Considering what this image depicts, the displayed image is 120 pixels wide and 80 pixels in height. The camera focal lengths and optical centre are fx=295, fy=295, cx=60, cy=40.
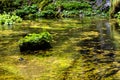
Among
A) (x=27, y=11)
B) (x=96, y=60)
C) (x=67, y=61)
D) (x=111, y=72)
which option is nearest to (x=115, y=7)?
(x=27, y=11)

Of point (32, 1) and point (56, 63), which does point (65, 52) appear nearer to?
point (56, 63)

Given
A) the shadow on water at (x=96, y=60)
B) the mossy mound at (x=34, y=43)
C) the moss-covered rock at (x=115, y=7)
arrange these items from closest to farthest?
the shadow on water at (x=96, y=60)
the mossy mound at (x=34, y=43)
the moss-covered rock at (x=115, y=7)

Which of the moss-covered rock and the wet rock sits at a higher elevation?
the moss-covered rock

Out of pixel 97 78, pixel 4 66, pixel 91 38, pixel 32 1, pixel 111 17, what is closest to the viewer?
pixel 97 78

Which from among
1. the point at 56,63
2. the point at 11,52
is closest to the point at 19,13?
the point at 11,52

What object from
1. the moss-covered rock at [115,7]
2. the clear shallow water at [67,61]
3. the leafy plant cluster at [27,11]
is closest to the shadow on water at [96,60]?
the clear shallow water at [67,61]

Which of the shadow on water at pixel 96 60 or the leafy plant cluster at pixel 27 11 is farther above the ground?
the leafy plant cluster at pixel 27 11

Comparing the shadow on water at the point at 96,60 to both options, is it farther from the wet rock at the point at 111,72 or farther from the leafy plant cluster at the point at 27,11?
the leafy plant cluster at the point at 27,11

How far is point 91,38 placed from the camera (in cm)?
1512

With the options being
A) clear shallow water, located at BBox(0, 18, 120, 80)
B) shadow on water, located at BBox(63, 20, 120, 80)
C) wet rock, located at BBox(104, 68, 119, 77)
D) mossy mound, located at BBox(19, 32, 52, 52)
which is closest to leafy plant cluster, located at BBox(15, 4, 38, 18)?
clear shallow water, located at BBox(0, 18, 120, 80)

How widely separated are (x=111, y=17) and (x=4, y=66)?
60.8ft

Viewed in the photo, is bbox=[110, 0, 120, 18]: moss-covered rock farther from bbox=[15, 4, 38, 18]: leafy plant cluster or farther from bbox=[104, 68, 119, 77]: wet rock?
bbox=[104, 68, 119, 77]: wet rock

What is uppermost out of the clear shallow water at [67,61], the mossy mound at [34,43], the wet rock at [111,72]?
the mossy mound at [34,43]

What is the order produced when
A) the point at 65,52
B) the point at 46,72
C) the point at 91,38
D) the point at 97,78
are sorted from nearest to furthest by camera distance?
the point at 97,78, the point at 46,72, the point at 65,52, the point at 91,38
